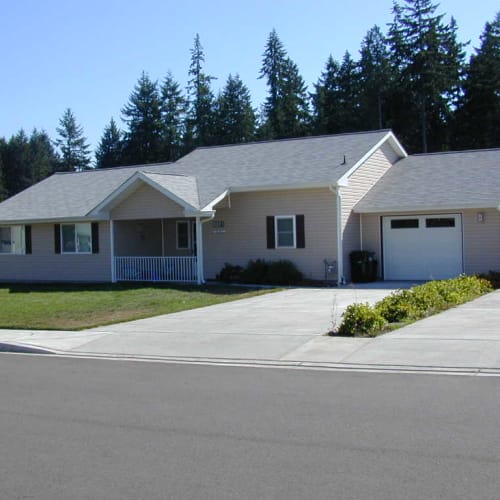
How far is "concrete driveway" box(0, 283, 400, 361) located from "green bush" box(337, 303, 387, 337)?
0.56 meters

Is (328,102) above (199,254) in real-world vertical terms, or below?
above

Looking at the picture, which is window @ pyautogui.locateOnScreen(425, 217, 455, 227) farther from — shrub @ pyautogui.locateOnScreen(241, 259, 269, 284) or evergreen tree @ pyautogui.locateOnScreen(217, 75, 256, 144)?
evergreen tree @ pyautogui.locateOnScreen(217, 75, 256, 144)

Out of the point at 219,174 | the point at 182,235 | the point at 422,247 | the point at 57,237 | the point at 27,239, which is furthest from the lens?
the point at 27,239

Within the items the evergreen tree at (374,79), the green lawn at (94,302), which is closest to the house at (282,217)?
the green lawn at (94,302)

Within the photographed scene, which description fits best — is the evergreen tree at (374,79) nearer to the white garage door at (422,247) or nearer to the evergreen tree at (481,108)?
the evergreen tree at (481,108)

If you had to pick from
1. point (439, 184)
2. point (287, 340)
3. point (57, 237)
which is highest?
point (439, 184)

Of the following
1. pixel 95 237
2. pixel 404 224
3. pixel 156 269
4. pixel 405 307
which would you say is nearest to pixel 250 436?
pixel 405 307

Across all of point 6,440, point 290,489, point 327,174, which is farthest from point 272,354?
point 327,174

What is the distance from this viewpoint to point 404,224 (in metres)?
25.3

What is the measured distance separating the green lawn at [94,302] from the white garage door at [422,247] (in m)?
5.72

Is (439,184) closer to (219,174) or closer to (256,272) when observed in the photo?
(256,272)

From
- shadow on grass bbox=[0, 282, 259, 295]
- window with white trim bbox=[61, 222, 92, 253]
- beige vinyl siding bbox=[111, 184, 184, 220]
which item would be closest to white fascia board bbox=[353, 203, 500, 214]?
shadow on grass bbox=[0, 282, 259, 295]

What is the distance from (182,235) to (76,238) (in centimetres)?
429

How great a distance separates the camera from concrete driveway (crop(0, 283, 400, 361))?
12.5 m
